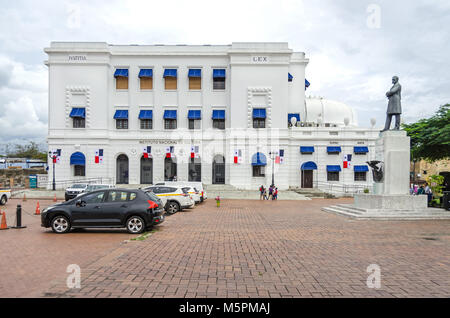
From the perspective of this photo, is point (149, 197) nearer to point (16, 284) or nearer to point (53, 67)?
point (16, 284)

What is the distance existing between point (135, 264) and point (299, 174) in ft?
107

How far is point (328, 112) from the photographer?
1907 inches

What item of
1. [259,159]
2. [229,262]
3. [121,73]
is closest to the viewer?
[229,262]

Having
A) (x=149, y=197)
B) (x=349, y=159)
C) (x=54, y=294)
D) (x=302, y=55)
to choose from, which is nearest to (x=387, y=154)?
(x=149, y=197)

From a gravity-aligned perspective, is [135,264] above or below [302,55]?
below

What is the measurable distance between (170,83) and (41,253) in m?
32.4

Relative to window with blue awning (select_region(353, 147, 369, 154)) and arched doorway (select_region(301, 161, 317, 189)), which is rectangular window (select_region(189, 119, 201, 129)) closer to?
arched doorway (select_region(301, 161, 317, 189))

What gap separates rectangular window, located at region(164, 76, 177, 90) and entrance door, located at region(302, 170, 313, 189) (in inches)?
680

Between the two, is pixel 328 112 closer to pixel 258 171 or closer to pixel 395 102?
pixel 258 171

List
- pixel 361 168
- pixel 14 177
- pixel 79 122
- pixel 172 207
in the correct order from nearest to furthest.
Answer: pixel 172 207 < pixel 361 168 < pixel 79 122 < pixel 14 177

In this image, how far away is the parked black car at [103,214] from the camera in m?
11.9

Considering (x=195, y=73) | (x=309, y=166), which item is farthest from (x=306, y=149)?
(x=195, y=73)

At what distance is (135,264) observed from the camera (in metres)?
7.70

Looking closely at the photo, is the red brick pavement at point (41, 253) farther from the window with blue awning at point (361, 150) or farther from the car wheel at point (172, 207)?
the window with blue awning at point (361, 150)
